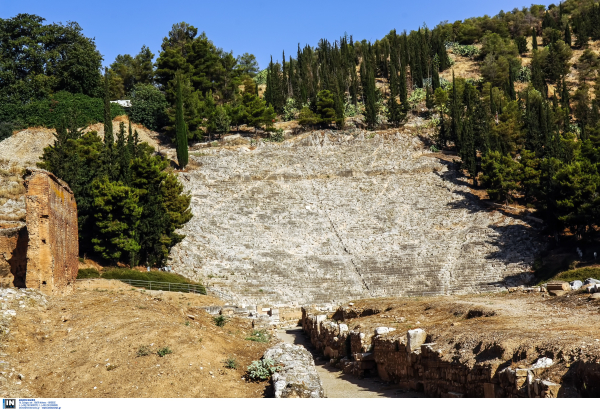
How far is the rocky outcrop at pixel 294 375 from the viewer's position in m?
9.88

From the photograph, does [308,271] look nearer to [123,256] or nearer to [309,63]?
[123,256]

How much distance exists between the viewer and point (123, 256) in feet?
105

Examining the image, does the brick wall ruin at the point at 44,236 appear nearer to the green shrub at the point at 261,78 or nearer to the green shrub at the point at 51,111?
A: the green shrub at the point at 51,111

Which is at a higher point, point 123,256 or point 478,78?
point 478,78

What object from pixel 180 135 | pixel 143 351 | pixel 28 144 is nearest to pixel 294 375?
pixel 143 351

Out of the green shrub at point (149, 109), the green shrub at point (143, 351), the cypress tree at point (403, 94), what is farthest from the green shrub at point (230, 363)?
the cypress tree at point (403, 94)

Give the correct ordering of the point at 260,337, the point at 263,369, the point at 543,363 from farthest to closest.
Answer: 1. the point at 260,337
2. the point at 263,369
3. the point at 543,363

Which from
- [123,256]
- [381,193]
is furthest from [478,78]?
[123,256]

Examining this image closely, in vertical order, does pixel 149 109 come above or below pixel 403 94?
below

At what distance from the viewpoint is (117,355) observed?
12617 mm

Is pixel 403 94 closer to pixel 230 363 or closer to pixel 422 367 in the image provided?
Answer: pixel 422 367

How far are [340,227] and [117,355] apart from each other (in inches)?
1251
